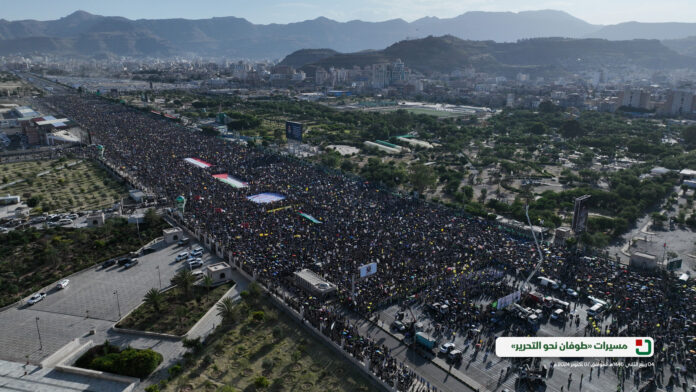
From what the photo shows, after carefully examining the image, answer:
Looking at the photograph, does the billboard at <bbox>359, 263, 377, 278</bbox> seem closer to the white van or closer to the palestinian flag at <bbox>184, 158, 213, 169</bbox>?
the white van

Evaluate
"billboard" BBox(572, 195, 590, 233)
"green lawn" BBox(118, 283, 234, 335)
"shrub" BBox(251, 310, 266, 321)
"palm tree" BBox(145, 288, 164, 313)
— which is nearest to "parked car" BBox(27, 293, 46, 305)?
"green lawn" BBox(118, 283, 234, 335)

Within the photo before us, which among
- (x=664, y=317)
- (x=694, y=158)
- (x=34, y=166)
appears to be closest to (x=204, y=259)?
(x=664, y=317)

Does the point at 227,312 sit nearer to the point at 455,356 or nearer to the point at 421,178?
the point at 455,356

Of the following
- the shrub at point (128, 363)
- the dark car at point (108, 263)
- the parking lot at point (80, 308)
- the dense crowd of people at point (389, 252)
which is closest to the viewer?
the shrub at point (128, 363)

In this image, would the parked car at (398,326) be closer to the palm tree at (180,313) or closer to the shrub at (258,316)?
the shrub at (258,316)

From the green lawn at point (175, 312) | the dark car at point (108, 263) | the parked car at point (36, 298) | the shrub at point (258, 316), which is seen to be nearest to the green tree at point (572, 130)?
the green lawn at point (175, 312)

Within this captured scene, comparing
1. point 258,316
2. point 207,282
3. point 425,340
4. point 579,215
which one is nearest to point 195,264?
point 207,282

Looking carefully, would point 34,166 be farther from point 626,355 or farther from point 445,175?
point 626,355
